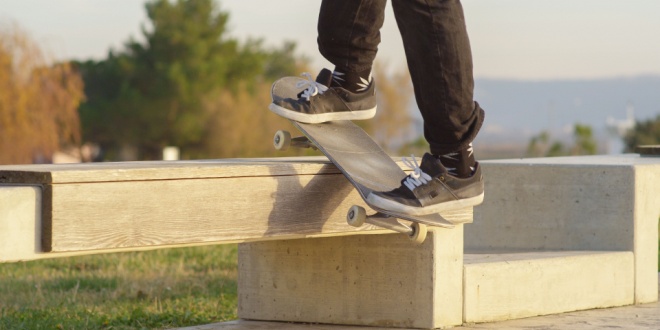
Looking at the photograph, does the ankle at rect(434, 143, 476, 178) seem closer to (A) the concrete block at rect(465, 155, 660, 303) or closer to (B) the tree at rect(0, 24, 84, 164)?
(A) the concrete block at rect(465, 155, 660, 303)

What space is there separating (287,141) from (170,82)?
2007 inches

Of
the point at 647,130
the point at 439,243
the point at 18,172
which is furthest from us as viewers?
the point at 647,130

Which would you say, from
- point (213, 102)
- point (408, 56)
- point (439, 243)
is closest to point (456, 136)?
point (408, 56)

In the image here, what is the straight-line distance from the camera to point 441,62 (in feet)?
10.4

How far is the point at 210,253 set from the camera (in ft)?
22.6

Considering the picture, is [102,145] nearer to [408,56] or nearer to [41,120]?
[41,120]

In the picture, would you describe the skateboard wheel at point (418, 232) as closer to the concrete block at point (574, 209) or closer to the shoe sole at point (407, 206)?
the shoe sole at point (407, 206)

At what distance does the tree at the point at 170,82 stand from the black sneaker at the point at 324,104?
45.3 m

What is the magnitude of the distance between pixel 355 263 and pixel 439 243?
1.20 ft

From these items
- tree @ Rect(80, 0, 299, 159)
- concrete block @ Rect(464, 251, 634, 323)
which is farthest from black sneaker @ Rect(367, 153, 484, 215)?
tree @ Rect(80, 0, 299, 159)

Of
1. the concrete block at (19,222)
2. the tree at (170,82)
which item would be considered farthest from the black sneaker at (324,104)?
the tree at (170,82)

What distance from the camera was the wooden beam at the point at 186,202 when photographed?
285 cm

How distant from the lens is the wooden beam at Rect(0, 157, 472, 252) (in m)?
2.85

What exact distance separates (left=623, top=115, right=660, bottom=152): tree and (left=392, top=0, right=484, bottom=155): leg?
1280 inches
